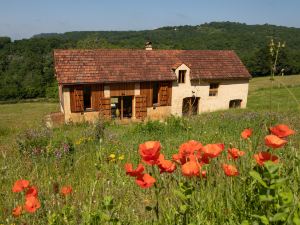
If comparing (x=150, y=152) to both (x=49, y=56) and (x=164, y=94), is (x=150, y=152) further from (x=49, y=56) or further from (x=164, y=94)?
(x=49, y=56)

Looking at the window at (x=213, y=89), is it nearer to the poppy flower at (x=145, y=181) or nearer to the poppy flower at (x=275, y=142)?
the poppy flower at (x=275, y=142)

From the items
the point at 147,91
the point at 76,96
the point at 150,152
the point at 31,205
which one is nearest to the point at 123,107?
the point at 147,91

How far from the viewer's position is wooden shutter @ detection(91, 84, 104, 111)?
22984mm

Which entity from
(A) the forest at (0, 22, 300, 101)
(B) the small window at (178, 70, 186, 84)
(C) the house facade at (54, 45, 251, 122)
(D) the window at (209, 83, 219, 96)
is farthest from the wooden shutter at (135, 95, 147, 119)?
(A) the forest at (0, 22, 300, 101)

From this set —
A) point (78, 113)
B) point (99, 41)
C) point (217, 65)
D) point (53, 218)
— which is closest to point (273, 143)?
point (53, 218)

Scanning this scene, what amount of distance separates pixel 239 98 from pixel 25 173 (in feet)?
85.6

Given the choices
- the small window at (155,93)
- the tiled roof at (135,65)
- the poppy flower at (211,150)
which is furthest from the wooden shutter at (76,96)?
the poppy flower at (211,150)

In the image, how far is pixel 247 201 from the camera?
2.04 meters

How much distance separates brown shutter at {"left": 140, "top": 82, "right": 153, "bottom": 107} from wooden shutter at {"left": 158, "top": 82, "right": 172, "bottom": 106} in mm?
873

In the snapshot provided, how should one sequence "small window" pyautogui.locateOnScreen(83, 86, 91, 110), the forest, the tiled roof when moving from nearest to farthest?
1. the tiled roof
2. "small window" pyautogui.locateOnScreen(83, 86, 91, 110)
3. the forest

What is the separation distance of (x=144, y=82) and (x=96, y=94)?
4005mm

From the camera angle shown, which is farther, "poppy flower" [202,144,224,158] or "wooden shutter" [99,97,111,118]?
"wooden shutter" [99,97,111,118]

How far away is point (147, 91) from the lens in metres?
24.7

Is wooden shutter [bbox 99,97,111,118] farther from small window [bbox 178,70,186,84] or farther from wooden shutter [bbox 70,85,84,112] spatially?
small window [bbox 178,70,186,84]
